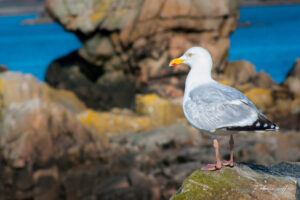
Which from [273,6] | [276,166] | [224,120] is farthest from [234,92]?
[273,6]

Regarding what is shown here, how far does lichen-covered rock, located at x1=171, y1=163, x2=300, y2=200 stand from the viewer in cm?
522

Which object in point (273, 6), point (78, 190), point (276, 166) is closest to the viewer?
point (276, 166)

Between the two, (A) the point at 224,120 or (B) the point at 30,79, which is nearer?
(A) the point at 224,120

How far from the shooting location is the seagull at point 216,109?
518cm

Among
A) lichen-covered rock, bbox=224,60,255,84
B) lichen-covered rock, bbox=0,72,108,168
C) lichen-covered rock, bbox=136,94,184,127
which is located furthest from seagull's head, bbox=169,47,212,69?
lichen-covered rock, bbox=224,60,255,84

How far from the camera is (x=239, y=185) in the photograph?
5.32 m

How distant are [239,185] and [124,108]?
15.2m

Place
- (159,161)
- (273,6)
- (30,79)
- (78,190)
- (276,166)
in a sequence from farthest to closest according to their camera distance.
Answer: (273,6), (30,79), (159,161), (78,190), (276,166)

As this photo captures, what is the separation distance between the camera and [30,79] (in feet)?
49.9

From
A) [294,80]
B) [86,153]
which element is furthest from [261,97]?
[86,153]

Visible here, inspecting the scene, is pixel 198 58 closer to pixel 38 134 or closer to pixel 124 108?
pixel 38 134

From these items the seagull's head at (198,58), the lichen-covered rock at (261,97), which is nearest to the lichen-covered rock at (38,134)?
the lichen-covered rock at (261,97)

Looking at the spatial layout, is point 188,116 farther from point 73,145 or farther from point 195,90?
point 73,145

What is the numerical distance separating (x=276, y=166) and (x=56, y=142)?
792 centimetres
